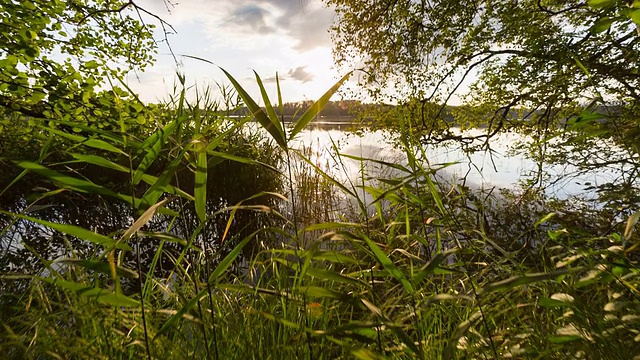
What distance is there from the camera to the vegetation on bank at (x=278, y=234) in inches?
30.2

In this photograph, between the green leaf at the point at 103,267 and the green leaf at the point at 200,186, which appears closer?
the green leaf at the point at 103,267

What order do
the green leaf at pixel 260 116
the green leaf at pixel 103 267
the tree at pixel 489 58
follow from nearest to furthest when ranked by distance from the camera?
the green leaf at pixel 103 267, the green leaf at pixel 260 116, the tree at pixel 489 58

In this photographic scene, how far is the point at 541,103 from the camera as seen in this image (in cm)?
470

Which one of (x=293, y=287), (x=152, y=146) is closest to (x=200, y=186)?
(x=152, y=146)

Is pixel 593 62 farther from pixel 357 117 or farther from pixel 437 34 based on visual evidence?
pixel 357 117

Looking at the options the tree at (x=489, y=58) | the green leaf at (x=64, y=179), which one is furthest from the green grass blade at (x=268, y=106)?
the tree at (x=489, y=58)

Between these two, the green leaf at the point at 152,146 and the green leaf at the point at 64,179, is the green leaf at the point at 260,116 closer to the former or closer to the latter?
the green leaf at the point at 152,146

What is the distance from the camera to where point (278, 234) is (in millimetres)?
4152

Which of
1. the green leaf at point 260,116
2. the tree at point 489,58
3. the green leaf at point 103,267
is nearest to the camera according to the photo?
the green leaf at point 103,267

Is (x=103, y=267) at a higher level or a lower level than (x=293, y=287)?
higher

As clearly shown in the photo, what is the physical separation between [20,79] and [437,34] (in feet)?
17.5

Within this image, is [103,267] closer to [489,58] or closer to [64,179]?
[64,179]

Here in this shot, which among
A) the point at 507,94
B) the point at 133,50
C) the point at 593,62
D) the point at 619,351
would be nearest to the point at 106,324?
the point at 619,351

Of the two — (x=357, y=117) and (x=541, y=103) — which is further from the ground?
(x=541, y=103)
